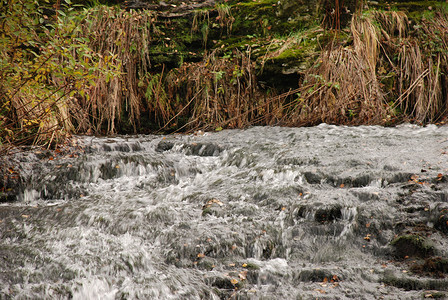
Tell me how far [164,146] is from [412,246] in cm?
378

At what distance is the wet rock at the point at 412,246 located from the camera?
2361 mm

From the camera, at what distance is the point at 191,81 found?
22.4ft

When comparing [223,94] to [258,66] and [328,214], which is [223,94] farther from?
[328,214]

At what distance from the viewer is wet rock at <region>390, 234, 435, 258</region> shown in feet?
7.75

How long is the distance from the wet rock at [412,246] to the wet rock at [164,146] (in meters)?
3.60

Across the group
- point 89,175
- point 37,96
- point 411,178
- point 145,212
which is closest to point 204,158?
point 89,175

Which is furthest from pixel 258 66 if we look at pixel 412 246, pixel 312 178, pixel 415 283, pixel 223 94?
pixel 415 283

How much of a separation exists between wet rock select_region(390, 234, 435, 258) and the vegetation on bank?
142 inches

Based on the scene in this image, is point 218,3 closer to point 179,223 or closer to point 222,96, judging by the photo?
point 222,96

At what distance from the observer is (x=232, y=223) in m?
2.94

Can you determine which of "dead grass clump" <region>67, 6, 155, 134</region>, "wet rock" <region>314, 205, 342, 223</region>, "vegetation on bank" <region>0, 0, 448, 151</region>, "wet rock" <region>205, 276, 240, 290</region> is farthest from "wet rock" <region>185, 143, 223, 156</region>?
"wet rock" <region>205, 276, 240, 290</region>

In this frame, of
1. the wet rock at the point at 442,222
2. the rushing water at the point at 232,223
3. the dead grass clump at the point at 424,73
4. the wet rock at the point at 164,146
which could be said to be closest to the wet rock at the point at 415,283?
the rushing water at the point at 232,223

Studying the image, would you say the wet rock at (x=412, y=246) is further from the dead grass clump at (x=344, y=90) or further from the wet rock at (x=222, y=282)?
the dead grass clump at (x=344, y=90)

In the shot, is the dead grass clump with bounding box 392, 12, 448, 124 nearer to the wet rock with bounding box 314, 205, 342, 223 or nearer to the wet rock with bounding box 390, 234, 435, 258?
the wet rock with bounding box 314, 205, 342, 223
